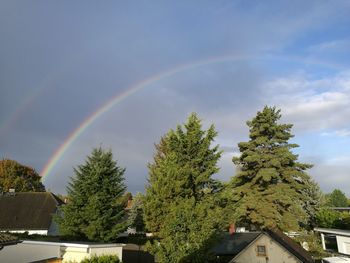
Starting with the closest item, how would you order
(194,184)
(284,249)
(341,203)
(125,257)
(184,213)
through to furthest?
1. (184,213)
2. (194,184)
3. (284,249)
4. (125,257)
5. (341,203)

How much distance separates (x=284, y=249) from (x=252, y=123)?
1961cm

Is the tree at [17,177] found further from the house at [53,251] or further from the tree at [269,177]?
the house at [53,251]

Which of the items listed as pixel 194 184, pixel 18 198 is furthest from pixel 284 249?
pixel 18 198

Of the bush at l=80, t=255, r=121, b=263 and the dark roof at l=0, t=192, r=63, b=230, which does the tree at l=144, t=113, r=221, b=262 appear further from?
the dark roof at l=0, t=192, r=63, b=230

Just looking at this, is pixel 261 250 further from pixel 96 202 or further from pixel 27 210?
pixel 27 210

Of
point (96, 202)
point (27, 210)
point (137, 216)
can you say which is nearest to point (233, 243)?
point (96, 202)

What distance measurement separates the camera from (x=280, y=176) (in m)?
41.2

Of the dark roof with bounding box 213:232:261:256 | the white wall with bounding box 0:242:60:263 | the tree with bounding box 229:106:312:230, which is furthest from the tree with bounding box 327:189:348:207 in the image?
the white wall with bounding box 0:242:60:263

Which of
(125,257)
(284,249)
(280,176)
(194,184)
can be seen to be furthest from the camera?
(280,176)

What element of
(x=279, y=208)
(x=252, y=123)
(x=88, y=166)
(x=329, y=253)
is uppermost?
(x=252, y=123)

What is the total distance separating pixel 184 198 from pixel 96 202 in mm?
10518

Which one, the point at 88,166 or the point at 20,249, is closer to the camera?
the point at 20,249

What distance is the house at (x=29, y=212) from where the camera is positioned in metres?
37.9

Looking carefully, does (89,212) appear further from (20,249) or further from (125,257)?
(20,249)
